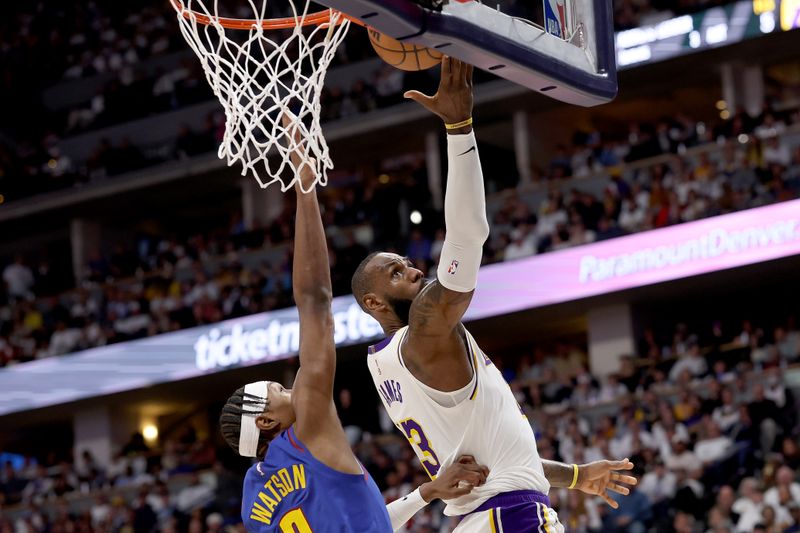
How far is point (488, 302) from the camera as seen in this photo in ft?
60.2

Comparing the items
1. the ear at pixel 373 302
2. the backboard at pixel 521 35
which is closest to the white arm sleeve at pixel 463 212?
the backboard at pixel 521 35

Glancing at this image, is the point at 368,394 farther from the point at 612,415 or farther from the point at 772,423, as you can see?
the point at 772,423

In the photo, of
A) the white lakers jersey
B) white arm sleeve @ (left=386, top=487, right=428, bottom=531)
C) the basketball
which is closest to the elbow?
the white lakers jersey

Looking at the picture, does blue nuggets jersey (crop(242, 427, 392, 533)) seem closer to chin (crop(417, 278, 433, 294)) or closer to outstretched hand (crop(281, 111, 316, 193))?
chin (crop(417, 278, 433, 294))

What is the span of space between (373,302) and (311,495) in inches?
37.0

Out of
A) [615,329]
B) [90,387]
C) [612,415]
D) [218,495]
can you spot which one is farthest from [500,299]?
[90,387]

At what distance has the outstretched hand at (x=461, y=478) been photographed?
14.6 feet

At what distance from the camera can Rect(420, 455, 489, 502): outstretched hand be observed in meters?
4.46

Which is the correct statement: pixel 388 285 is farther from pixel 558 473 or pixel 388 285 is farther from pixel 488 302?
pixel 488 302

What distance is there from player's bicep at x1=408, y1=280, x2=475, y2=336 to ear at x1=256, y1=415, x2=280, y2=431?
1.89 feet

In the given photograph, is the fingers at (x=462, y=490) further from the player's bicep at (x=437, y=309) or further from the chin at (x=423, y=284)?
the chin at (x=423, y=284)

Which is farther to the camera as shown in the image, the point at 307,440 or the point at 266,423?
the point at 266,423

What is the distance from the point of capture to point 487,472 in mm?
4484

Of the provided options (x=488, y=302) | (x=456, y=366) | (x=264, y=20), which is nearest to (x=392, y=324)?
(x=456, y=366)
